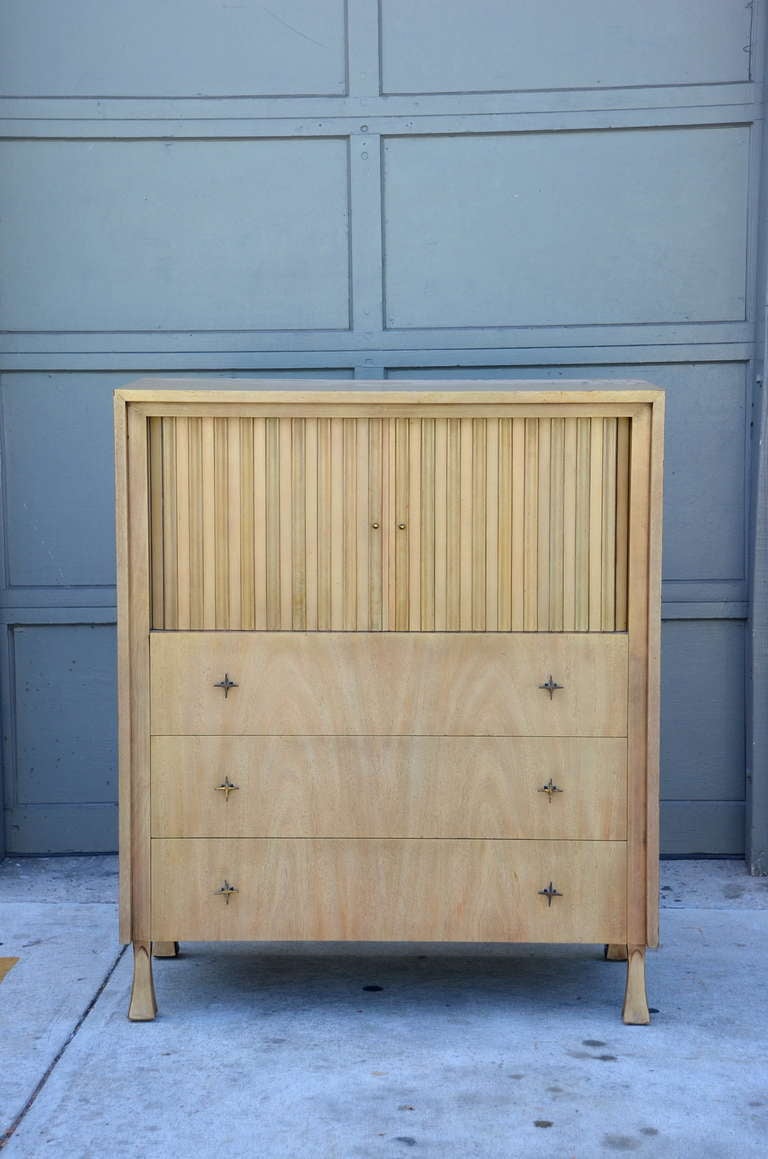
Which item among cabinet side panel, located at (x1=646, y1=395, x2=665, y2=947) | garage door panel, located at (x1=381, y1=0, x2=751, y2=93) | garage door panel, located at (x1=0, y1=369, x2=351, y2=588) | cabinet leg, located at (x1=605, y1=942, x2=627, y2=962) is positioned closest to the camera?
cabinet side panel, located at (x1=646, y1=395, x2=665, y2=947)

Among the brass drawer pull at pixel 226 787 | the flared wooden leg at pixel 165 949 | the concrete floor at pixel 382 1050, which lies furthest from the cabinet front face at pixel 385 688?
the flared wooden leg at pixel 165 949

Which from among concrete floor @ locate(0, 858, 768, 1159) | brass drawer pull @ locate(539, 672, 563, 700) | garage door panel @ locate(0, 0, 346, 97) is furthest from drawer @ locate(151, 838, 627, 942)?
garage door panel @ locate(0, 0, 346, 97)

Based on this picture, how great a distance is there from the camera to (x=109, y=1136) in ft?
8.21

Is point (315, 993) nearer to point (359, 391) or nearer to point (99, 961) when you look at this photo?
point (99, 961)

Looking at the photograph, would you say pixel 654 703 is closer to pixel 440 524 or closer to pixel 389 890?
pixel 440 524

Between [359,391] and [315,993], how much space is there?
1552mm

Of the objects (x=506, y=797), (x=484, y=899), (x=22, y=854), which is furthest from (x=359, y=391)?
(x=22, y=854)

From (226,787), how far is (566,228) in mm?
2192

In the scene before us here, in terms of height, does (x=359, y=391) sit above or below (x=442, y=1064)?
above

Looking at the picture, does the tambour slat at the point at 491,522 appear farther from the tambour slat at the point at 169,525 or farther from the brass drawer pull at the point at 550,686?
the tambour slat at the point at 169,525

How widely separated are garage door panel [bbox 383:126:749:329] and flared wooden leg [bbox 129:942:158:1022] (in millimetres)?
2142

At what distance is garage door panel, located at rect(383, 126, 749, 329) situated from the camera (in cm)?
407

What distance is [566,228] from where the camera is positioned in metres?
4.09

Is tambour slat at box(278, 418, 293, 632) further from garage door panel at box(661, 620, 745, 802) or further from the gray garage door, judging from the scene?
garage door panel at box(661, 620, 745, 802)
